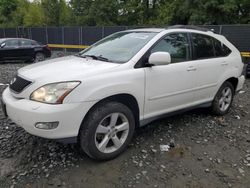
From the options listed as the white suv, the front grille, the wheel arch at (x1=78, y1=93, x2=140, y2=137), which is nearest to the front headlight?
the white suv

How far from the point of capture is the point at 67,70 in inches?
131

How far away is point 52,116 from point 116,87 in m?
0.83

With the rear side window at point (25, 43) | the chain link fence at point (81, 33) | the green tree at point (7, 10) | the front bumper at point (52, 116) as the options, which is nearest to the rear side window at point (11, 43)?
the rear side window at point (25, 43)

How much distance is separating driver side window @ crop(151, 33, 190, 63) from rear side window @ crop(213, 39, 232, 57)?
81cm

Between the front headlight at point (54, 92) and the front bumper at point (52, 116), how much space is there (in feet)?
0.19

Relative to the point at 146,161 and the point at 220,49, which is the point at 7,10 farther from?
the point at 146,161

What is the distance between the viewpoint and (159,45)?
12.9ft

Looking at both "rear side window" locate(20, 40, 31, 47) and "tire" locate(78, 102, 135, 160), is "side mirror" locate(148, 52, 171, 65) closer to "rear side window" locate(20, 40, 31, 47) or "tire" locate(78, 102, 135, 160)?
"tire" locate(78, 102, 135, 160)

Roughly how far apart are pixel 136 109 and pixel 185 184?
3.65ft

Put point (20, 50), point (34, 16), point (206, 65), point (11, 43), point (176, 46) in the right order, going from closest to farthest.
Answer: point (176, 46), point (206, 65), point (11, 43), point (20, 50), point (34, 16)

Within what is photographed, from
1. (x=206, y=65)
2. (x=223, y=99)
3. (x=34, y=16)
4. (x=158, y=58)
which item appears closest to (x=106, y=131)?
(x=158, y=58)

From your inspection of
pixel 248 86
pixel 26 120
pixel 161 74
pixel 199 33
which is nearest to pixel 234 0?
pixel 248 86

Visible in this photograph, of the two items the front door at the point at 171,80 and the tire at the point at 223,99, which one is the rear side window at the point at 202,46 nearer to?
the front door at the point at 171,80

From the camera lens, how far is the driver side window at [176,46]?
13.1 feet
